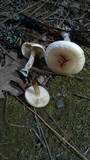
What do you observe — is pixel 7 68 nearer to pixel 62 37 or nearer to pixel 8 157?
pixel 62 37

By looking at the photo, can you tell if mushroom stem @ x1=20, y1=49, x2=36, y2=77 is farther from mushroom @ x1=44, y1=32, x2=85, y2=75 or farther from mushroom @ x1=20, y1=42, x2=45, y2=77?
mushroom @ x1=44, y1=32, x2=85, y2=75

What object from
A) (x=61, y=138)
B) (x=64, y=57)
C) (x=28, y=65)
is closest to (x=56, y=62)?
(x=64, y=57)

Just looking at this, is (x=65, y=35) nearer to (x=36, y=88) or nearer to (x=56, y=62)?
(x=56, y=62)

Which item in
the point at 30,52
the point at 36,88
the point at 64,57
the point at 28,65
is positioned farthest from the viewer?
the point at 30,52

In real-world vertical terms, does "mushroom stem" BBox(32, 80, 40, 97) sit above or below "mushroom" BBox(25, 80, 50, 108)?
above

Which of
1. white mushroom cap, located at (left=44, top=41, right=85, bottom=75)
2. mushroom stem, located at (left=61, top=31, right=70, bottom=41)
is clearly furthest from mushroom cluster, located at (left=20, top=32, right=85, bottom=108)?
mushroom stem, located at (left=61, top=31, right=70, bottom=41)

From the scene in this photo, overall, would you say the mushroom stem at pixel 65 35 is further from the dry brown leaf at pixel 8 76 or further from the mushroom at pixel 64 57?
the dry brown leaf at pixel 8 76
